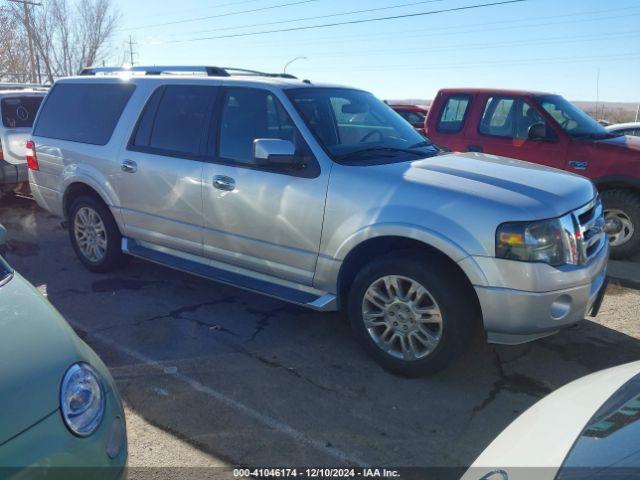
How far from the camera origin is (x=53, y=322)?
2348mm

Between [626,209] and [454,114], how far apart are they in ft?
8.05

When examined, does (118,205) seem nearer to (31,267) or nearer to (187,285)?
(187,285)

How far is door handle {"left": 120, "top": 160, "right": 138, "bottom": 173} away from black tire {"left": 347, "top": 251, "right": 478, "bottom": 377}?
242 centimetres

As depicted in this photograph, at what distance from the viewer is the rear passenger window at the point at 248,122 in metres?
4.23

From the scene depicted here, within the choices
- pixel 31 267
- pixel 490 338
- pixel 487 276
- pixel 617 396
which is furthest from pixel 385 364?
pixel 31 267

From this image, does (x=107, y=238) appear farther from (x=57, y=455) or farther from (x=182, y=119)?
(x=57, y=455)

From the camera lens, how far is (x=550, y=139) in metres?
6.72

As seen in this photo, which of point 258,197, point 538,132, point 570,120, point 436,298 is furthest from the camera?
point 570,120

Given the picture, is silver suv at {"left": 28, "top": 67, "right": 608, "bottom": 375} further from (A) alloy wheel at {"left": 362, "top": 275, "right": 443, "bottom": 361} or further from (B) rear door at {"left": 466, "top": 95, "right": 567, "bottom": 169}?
(B) rear door at {"left": 466, "top": 95, "right": 567, "bottom": 169}

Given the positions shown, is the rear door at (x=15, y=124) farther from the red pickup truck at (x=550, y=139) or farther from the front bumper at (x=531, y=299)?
the front bumper at (x=531, y=299)

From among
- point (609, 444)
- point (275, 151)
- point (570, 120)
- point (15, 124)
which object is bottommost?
point (609, 444)

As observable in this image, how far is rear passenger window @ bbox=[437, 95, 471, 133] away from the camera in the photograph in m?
7.38

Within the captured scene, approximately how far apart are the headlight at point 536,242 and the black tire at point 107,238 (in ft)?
12.3

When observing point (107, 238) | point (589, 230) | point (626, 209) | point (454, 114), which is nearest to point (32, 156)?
point (107, 238)
